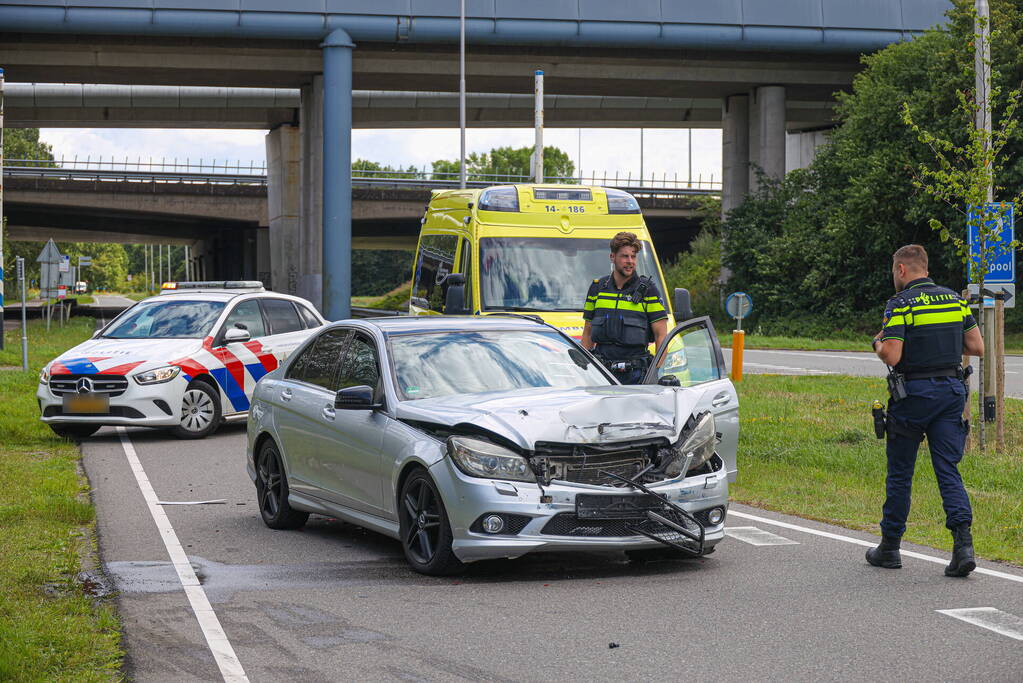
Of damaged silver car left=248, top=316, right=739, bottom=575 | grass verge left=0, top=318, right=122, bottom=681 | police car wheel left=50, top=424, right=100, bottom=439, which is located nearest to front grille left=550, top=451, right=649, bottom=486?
damaged silver car left=248, top=316, right=739, bottom=575

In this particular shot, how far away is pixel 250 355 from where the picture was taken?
15852mm

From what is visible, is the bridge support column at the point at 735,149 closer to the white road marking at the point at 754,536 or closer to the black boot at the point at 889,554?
the white road marking at the point at 754,536

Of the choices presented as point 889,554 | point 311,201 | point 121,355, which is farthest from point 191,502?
point 311,201

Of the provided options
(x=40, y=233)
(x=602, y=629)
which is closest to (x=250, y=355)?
(x=602, y=629)

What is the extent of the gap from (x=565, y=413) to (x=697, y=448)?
80 cm

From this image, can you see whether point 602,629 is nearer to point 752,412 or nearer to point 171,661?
point 171,661

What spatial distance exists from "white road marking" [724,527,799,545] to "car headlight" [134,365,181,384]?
7.78 m

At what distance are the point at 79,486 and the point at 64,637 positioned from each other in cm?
562

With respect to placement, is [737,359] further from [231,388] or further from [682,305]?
[682,305]

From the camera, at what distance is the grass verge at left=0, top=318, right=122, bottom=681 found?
5.46 meters

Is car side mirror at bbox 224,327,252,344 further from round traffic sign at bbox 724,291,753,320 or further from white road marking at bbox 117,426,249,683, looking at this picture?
round traffic sign at bbox 724,291,753,320

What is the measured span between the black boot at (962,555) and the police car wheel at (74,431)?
34.1 feet

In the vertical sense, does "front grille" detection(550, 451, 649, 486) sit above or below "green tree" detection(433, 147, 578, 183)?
below

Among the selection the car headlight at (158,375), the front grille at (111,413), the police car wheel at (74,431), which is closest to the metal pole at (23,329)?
the police car wheel at (74,431)
